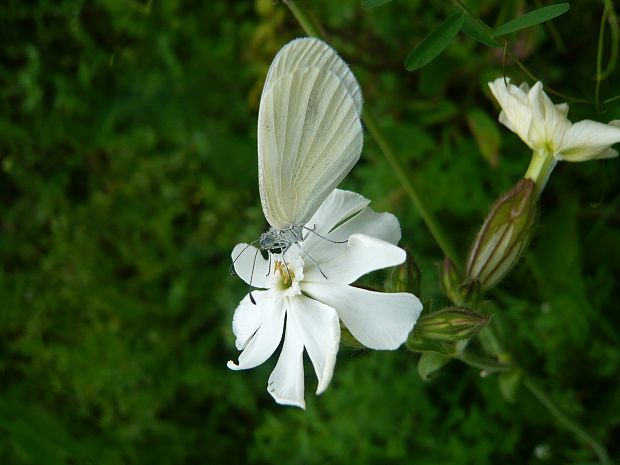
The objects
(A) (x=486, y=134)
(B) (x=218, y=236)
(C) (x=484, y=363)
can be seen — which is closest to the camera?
(C) (x=484, y=363)

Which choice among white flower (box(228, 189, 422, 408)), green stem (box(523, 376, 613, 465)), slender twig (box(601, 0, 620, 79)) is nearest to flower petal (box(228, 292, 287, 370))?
white flower (box(228, 189, 422, 408))

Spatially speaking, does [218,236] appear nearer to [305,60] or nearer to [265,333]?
[265,333]

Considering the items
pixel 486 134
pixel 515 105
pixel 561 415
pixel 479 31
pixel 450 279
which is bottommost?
pixel 561 415

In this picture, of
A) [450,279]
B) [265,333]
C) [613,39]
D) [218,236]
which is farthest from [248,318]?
[218,236]

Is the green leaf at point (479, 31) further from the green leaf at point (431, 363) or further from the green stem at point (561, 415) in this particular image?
the green stem at point (561, 415)

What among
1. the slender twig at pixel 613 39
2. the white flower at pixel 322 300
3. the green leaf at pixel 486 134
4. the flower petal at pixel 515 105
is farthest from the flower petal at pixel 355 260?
the green leaf at pixel 486 134

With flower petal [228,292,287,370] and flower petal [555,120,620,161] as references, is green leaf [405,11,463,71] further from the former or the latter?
flower petal [228,292,287,370]
